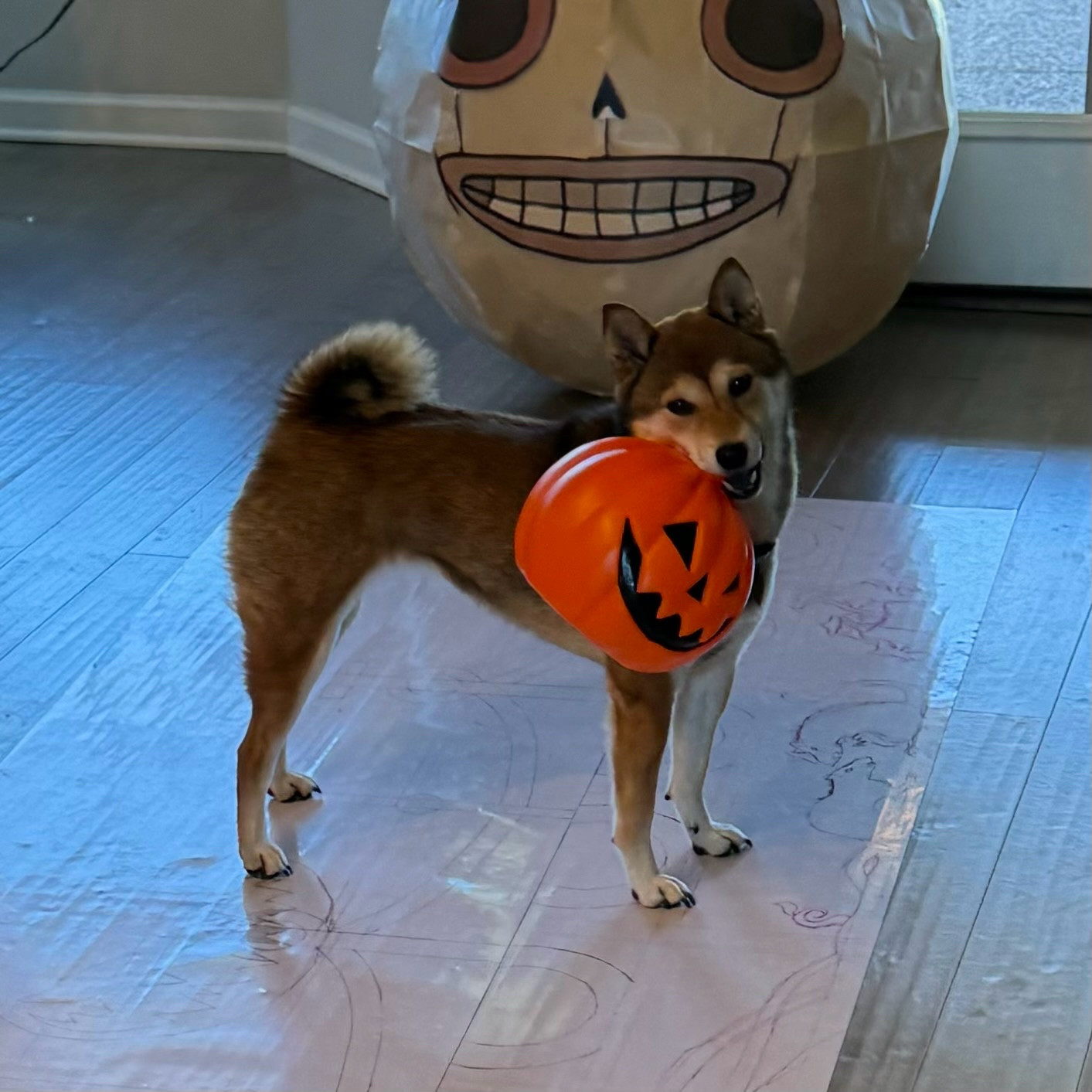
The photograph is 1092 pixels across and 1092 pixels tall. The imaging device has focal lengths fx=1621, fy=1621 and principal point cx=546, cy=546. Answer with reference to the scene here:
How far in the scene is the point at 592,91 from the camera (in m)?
2.60

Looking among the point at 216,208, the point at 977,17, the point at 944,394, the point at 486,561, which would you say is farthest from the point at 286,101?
the point at 486,561

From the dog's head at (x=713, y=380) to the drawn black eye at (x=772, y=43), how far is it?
1.06m

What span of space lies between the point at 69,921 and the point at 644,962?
0.61 m

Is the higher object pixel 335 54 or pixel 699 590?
pixel 699 590

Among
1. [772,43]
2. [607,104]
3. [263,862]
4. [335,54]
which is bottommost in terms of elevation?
[335,54]

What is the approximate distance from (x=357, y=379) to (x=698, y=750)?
0.55 m

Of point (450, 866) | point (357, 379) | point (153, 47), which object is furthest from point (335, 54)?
point (450, 866)

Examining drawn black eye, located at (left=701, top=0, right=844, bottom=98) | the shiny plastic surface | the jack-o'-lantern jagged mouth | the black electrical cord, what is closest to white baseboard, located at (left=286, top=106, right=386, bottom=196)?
the black electrical cord

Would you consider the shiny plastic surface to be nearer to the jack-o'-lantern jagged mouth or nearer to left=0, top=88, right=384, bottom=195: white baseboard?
the jack-o'-lantern jagged mouth

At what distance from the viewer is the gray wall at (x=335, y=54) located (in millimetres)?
4129

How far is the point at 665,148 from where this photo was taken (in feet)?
8.54

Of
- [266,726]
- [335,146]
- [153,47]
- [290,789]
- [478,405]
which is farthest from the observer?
[153,47]

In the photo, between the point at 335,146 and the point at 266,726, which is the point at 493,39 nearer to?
the point at 266,726

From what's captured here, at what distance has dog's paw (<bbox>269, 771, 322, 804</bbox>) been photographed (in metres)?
1.91
